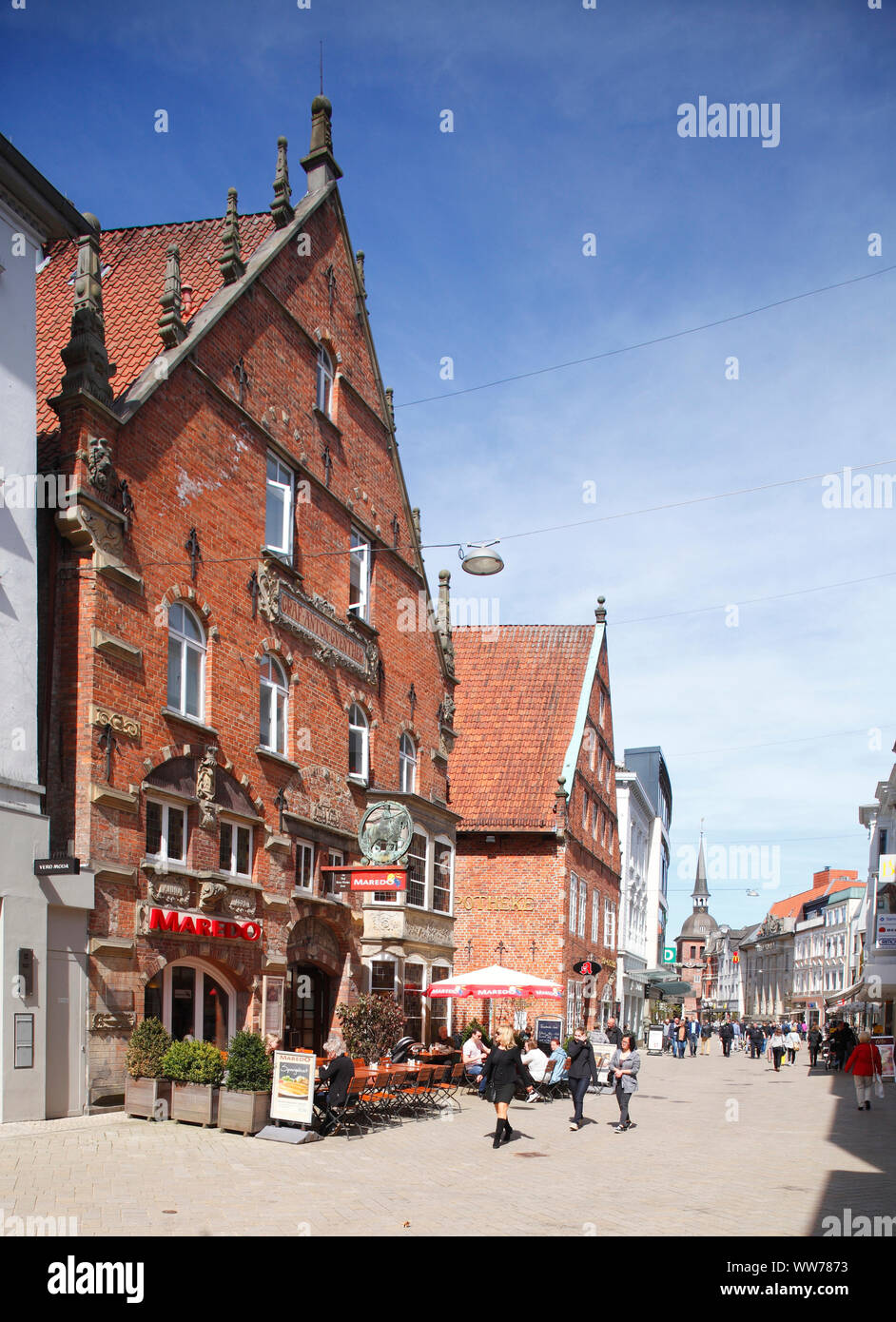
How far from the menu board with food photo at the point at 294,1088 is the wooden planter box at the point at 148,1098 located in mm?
1321

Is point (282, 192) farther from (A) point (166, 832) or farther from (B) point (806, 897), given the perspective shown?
(B) point (806, 897)

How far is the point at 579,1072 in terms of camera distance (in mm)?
18969

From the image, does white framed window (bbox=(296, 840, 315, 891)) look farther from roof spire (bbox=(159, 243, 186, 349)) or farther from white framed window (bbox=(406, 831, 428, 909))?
roof spire (bbox=(159, 243, 186, 349))

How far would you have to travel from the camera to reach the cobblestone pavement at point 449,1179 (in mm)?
9672

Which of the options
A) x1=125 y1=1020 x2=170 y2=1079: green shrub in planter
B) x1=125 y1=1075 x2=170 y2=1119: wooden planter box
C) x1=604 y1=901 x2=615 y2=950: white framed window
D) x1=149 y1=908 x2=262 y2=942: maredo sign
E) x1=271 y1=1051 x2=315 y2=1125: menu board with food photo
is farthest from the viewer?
x1=604 y1=901 x2=615 y2=950: white framed window

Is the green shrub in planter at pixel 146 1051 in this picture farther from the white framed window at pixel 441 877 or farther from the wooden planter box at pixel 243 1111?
the white framed window at pixel 441 877

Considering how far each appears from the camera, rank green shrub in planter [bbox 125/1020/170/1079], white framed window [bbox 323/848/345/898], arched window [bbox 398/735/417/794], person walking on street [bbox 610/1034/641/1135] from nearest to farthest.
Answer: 1. green shrub in planter [bbox 125/1020/170/1079]
2. person walking on street [bbox 610/1034/641/1135]
3. white framed window [bbox 323/848/345/898]
4. arched window [bbox 398/735/417/794]

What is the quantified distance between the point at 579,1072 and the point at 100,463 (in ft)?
36.6

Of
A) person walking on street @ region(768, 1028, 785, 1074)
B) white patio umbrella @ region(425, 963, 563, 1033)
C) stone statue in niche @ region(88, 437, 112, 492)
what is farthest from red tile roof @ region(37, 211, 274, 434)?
person walking on street @ region(768, 1028, 785, 1074)

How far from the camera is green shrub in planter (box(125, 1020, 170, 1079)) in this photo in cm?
1521

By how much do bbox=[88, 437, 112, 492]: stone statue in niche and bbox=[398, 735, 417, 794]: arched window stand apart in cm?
1187

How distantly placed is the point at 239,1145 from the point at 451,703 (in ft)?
56.1

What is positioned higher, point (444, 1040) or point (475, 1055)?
point (475, 1055)

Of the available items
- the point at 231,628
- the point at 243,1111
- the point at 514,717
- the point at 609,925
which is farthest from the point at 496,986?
the point at 609,925
